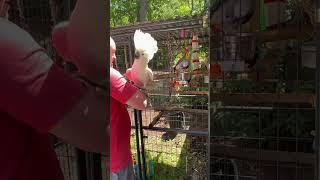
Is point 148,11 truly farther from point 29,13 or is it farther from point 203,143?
point 29,13

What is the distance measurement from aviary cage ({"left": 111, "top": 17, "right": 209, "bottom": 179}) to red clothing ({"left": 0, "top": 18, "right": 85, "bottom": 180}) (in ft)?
5.72

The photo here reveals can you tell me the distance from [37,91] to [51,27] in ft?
0.31

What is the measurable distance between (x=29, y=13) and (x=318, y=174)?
2.22 ft

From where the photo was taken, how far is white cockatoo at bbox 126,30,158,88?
2.30 meters

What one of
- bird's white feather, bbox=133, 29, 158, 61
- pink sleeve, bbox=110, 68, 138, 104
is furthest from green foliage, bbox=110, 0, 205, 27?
pink sleeve, bbox=110, 68, 138, 104

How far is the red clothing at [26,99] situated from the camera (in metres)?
0.55

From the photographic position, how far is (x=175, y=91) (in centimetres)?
261

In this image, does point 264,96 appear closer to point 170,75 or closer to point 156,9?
point 170,75

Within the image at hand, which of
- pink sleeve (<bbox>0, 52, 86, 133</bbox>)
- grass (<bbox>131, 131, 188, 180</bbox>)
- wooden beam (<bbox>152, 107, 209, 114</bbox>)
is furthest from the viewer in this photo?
grass (<bbox>131, 131, 188, 180</bbox>)

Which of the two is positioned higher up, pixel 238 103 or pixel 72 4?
pixel 72 4

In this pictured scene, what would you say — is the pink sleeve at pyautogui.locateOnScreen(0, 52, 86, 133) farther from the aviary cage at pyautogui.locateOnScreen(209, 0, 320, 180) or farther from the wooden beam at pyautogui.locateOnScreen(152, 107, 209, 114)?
the wooden beam at pyautogui.locateOnScreen(152, 107, 209, 114)

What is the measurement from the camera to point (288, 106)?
7.46ft

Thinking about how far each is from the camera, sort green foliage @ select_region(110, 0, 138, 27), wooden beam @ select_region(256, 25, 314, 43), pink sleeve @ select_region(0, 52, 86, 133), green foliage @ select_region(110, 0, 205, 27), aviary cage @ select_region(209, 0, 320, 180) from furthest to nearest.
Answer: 1. green foliage @ select_region(110, 0, 205, 27)
2. green foliage @ select_region(110, 0, 138, 27)
3. aviary cage @ select_region(209, 0, 320, 180)
4. wooden beam @ select_region(256, 25, 314, 43)
5. pink sleeve @ select_region(0, 52, 86, 133)

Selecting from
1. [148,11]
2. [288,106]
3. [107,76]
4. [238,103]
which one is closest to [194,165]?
[238,103]
